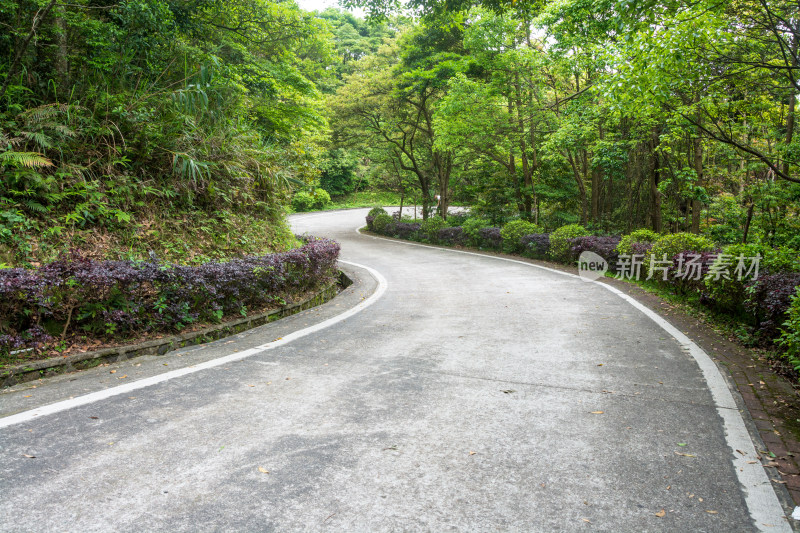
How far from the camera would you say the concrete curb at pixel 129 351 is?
3.95 metres

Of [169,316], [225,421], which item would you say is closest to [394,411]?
[225,421]

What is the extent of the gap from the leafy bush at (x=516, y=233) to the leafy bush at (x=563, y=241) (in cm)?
180

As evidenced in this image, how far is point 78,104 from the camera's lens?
6.94 meters

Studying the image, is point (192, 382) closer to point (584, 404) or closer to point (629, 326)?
point (584, 404)

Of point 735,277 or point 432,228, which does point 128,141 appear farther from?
point 432,228

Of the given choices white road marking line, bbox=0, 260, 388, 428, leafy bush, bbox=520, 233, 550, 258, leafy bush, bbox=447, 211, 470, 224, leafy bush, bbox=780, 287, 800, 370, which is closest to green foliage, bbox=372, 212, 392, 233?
leafy bush, bbox=447, 211, 470, 224

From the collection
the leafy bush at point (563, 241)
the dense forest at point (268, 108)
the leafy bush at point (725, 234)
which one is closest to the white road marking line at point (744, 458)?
the dense forest at point (268, 108)

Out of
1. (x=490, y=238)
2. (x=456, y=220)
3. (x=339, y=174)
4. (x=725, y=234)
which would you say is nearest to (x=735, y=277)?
(x=725, y=234)

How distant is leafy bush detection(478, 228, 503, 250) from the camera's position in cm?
1681

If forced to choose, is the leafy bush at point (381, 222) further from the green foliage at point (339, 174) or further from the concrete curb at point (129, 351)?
the green foliage at point (339, 174)

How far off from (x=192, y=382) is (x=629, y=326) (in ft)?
17.7

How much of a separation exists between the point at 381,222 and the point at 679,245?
1532cm

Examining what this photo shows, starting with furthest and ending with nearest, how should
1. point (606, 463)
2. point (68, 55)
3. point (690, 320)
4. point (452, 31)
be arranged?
point (452, 31) < point (68, 55) < point (690, 320) < point (606, 463)

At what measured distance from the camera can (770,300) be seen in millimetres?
5125
